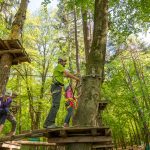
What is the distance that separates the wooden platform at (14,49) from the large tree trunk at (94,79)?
3884 mm

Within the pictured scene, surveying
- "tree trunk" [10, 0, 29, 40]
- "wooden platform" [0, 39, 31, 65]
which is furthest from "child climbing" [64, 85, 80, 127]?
"tree trunk" [10, 0, 29, 40]

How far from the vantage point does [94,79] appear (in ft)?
22.5

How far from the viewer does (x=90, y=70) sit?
6992 millimetres

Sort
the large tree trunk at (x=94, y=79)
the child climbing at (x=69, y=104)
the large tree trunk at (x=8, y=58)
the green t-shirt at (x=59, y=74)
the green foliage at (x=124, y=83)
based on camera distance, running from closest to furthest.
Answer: the large tree trunk at (x=94, y=79)
the green t-shirt at (x=59, y=74)
the child climbing at (x=69, y=104)
the large tree trunk at (x=8, y=58)
the green foliage at (x=124, y=83)

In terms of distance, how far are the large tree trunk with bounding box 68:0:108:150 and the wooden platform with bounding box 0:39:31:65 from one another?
3.88 m

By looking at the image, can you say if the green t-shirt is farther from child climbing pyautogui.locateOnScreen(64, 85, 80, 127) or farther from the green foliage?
the green foliage

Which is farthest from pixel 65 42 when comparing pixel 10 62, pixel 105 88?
pixel 10 62

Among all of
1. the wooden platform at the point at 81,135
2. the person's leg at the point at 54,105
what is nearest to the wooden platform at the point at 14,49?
the person's leg at the point at 54,105

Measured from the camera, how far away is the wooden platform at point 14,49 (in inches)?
402

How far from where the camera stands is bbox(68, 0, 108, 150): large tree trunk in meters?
6.47

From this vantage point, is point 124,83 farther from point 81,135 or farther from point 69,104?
point 81,135

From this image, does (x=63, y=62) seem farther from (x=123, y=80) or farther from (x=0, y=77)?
(x=123, y=80)

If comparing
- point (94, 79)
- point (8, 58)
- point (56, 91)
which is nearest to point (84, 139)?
point (56, 91)

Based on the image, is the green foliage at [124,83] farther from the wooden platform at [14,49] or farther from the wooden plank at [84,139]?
the wooden plank at [84,139]
